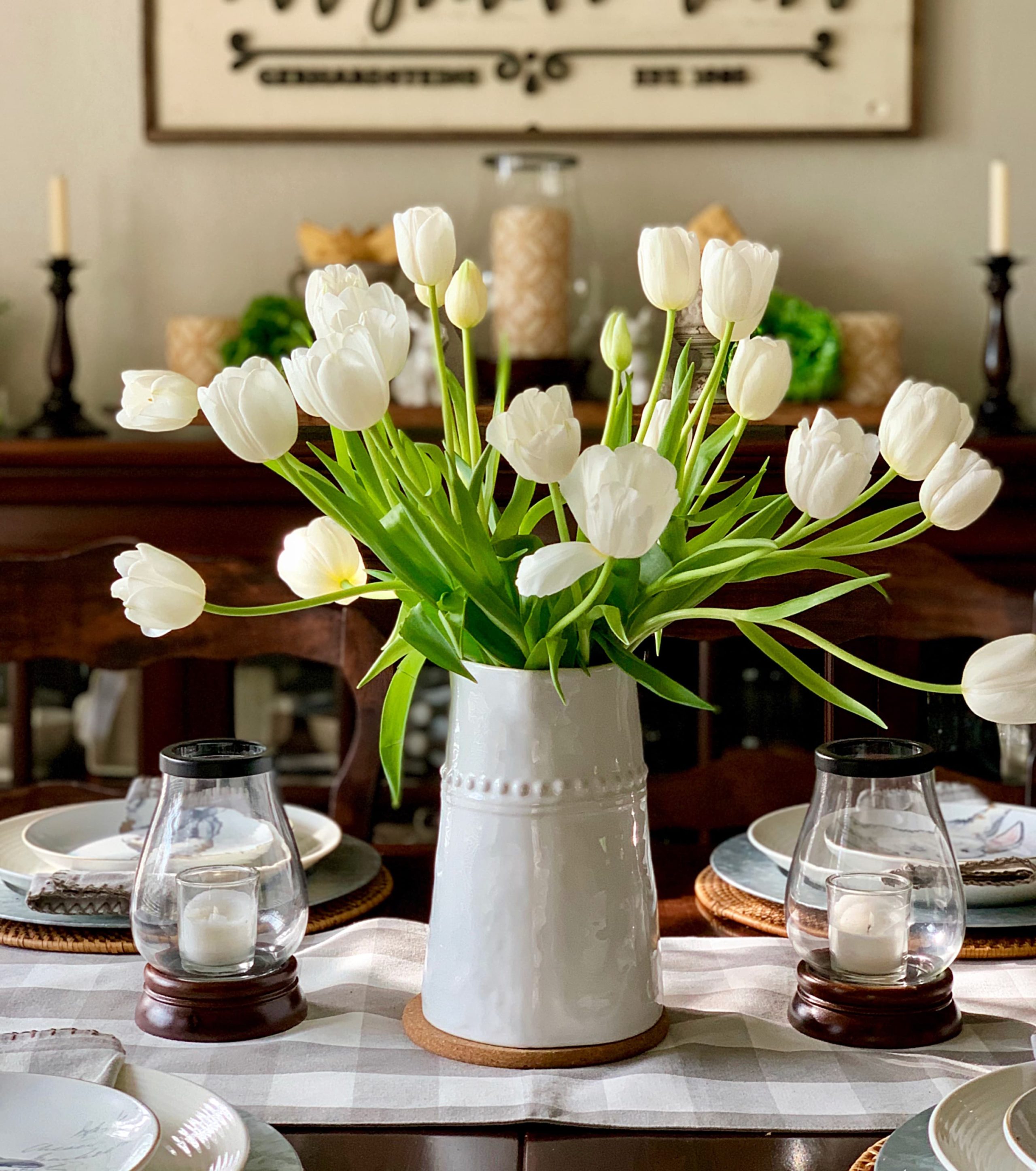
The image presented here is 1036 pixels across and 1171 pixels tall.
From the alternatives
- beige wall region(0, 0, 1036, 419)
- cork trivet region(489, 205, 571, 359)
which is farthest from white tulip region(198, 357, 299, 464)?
beige wall region(0, 0, 1036, 419)

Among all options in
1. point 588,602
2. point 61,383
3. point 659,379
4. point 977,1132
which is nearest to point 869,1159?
point 977,1132

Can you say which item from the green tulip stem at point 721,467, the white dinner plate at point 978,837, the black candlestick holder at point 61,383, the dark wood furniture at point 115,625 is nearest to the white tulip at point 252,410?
the green tulip stem at point 721,467

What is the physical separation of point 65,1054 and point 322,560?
0.26 m

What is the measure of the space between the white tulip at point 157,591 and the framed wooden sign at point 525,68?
1.81 metres

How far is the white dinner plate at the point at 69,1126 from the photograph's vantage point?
Result: 0.57 metres

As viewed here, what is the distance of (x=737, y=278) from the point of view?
678 millimetres

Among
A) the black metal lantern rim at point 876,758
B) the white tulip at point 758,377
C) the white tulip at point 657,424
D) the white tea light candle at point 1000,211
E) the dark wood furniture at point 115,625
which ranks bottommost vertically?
the black metal lantern rim at point 876,758

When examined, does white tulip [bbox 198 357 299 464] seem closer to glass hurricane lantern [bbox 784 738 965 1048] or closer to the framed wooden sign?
glass hurricane lantern [bbox 784 738 965 1048]

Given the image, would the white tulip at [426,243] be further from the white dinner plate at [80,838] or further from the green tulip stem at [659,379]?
the white dinner plate at [80,838]

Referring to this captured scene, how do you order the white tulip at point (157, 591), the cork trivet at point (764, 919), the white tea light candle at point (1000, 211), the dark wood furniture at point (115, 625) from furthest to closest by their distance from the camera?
the white tea light candle at point (1000, 211), the dark wood furniture at point (115, 625), the cork trivet at point (764, 919), the white tulip at point (157, 591)

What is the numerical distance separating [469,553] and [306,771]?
1.72 metres

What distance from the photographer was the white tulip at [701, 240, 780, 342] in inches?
26.6

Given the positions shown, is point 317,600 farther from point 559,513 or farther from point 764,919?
point 764,919

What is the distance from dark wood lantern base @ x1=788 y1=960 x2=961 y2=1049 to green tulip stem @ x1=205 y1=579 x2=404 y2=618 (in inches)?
11.8
